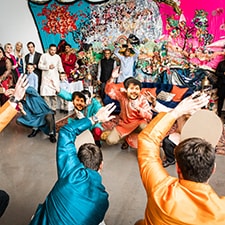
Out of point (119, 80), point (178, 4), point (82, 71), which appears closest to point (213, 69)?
point (178, 4)

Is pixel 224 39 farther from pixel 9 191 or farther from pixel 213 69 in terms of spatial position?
pixel 9 191

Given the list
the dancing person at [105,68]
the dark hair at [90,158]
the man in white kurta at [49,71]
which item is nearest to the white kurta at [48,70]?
the man in white kurta at [49,71]

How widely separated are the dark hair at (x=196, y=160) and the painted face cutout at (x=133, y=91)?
2678mm

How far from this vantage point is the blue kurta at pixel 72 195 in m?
1.78

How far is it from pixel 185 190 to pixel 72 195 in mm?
667

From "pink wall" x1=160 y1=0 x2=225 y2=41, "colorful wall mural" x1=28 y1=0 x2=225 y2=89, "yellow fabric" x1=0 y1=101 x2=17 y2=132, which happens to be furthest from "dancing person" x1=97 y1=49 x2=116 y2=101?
"yellow fabric" x1=0 y1=101 x2=17 y2=132

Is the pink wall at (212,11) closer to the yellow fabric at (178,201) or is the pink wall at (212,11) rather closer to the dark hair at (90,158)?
the dark hair at (90,158)

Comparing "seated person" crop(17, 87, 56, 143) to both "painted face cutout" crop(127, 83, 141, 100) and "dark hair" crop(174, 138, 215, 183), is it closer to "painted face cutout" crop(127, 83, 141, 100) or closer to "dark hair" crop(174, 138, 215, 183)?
"painted face cutout" crop(127, 83, 141, 100)

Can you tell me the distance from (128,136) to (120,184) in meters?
0.97

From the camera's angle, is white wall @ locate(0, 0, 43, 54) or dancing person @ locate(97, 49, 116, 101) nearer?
dancing person @ locate(97, 49, 116, 101)

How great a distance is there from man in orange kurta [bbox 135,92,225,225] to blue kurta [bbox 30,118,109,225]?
0.41m

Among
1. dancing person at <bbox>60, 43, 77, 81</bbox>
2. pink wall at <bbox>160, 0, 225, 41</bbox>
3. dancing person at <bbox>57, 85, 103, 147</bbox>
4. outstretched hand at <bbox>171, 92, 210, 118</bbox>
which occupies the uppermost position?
outstretched hand at <bbox>171, 92, 210, 118</bbox>

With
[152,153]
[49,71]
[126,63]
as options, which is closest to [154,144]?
[152,153]

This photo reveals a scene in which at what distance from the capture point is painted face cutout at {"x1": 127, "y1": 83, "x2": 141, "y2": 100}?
412cm
